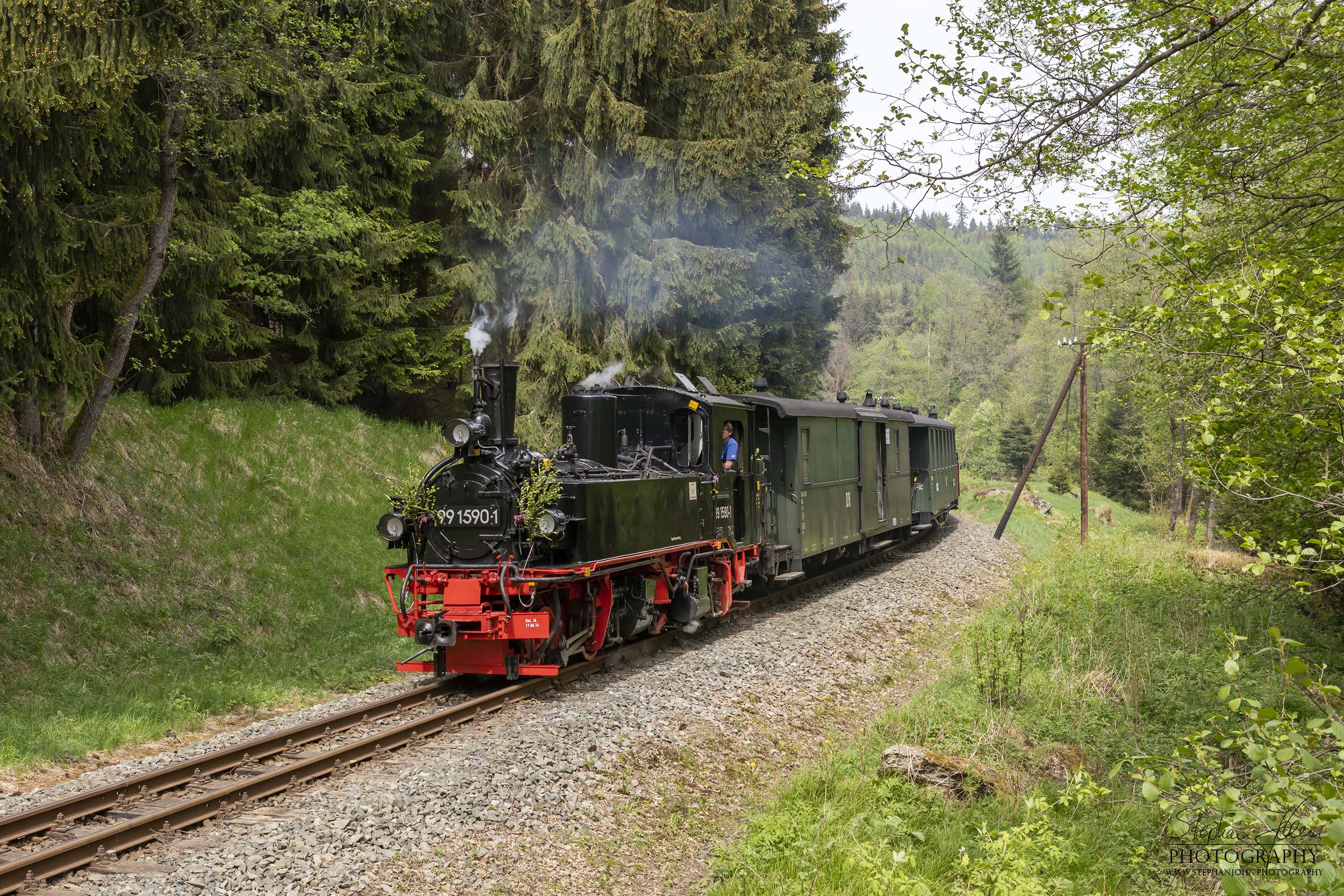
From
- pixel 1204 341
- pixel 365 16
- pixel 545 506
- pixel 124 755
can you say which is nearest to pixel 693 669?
pixel 545 506

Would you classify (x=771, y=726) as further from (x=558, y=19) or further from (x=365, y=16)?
(x=558, y=19)

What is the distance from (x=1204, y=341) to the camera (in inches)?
340

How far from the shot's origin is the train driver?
1216 cm

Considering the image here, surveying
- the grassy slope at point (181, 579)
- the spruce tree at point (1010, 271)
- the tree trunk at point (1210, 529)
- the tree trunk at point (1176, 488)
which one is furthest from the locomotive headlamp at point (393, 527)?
the spruce tree at point (1010, 271)

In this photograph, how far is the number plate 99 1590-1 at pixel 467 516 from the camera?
898 centimetres

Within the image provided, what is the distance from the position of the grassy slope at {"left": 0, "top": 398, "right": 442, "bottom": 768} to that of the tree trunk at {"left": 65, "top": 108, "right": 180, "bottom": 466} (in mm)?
504

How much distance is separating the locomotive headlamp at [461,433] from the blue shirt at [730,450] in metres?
4.09

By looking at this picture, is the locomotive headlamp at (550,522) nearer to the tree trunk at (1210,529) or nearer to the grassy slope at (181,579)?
the grassy slope at (181,579)

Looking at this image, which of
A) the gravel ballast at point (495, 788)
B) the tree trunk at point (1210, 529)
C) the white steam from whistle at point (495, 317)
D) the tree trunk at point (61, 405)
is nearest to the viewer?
the gravel ballast at point (495, 788)

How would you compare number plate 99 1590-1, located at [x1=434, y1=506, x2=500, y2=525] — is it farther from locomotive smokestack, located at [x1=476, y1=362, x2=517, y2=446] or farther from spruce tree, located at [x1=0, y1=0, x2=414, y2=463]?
spruce tree, located at [x1=0, y1=0, x2=414, y2=463]

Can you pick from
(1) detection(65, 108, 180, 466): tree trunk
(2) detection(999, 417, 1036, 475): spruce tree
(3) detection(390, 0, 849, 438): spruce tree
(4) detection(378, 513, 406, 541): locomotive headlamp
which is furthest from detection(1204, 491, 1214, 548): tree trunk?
(1) detection(65, 108, 180, 466): tree trunk

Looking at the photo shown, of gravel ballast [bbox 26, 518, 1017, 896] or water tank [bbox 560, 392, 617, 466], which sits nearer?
gravel ballast [bbox 26, 518, 1017, 896]

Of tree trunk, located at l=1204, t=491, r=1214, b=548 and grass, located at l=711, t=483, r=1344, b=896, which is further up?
grass, located at l=711, t=483, r=1344, b=896

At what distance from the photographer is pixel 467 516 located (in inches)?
357
